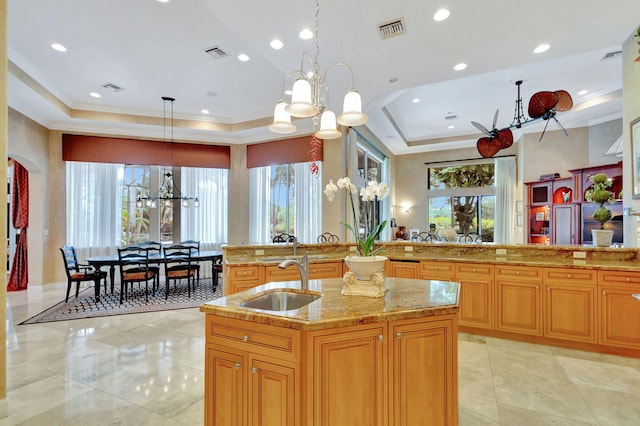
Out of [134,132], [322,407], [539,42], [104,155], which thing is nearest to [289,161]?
[134,132]

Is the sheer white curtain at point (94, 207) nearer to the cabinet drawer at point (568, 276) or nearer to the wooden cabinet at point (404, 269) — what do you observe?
the wooden cabinet at point (404, 269)

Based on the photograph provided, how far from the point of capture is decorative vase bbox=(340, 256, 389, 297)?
195cm

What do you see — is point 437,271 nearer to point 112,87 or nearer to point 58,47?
point 58,47

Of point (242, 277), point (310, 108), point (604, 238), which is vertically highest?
point (310, 108)

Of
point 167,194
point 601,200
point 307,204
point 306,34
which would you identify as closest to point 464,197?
point 307,204

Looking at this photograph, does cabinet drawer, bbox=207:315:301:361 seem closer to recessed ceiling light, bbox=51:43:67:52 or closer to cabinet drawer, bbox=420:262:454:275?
cabinet drawer, bbox=420:262:454:275

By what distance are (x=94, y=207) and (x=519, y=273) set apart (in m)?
8.06

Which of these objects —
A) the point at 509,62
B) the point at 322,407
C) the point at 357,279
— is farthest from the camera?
the point at 509,62

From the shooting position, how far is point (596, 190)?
11.1ft

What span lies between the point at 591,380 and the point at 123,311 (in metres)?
5.79

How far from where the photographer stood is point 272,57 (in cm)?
380

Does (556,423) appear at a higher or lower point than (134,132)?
lower

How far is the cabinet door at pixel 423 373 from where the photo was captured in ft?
5.33

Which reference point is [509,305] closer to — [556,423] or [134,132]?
[556,423]
